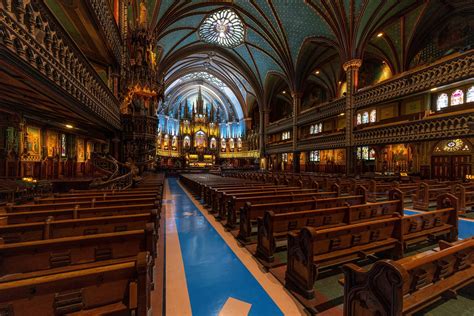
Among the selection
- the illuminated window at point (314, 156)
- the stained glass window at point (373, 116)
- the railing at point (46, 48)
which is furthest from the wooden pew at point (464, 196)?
the illuminated window at point (314, 156)

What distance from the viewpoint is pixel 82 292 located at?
149cm

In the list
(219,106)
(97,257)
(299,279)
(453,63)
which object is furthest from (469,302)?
(219,106)

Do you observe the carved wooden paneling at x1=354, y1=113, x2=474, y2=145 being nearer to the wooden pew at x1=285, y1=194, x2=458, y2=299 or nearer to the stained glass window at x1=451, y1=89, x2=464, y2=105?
the stained glass window at x1=451, y1=89, x2=464, y2=105

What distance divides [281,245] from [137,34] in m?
9.54

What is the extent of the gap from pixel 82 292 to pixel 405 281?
7.45ft

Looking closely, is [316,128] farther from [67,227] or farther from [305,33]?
[67,227]

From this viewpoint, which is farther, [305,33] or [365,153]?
[365,153]

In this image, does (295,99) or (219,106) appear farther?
(219,106)

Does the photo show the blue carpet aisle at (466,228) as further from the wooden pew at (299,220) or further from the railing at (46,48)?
the railing at (46,48)

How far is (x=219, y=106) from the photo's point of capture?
129ft

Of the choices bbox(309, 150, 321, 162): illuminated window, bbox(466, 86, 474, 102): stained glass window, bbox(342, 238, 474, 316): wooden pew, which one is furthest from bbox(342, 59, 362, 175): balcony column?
bbox(342, 238, 474, 316): wooden pew

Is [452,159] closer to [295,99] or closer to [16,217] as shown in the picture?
[295,99]

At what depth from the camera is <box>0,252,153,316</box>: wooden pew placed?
4.19ft

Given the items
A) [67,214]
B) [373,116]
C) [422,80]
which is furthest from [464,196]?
[373,116]
